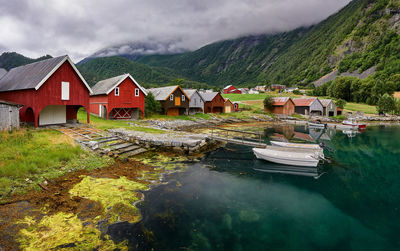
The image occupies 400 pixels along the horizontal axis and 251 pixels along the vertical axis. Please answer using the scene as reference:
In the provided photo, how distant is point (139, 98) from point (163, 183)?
25487mm

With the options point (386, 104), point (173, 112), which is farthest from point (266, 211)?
point (386, 104)

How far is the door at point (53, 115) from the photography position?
74.5ft

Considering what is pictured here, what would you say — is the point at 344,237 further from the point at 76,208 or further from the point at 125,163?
the point at 125,163

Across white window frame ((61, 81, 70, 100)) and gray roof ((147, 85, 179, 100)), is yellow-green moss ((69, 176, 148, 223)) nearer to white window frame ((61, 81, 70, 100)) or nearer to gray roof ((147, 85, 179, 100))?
white window frame ((61, 81, 70, 100))

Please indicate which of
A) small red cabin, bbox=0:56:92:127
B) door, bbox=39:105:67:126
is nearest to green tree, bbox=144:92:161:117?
small red cabin, bbox=0:56:92:127

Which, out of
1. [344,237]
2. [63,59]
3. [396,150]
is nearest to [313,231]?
[344,237]

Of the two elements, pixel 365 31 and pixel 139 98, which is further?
pixel 365 31

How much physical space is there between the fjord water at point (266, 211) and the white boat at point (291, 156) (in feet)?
4.71

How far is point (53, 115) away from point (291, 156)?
84.5ft

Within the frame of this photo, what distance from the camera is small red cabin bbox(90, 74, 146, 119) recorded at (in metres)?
33.5

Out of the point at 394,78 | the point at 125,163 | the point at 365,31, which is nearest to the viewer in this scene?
the point at 125,163

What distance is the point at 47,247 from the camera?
7.27 metres

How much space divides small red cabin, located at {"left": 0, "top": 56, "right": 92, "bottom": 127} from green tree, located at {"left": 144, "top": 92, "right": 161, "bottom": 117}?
17.6 meters

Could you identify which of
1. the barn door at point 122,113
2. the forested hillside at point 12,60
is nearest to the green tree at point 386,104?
the barn door at point 122,113
